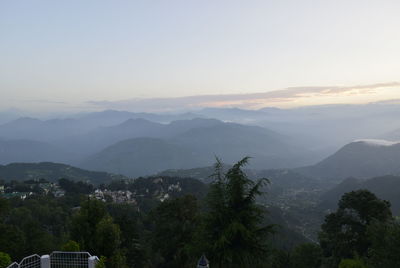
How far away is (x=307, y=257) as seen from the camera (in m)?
37.6

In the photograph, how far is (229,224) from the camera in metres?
14.9

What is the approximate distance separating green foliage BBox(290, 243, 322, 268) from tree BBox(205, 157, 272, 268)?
24637 millimetres

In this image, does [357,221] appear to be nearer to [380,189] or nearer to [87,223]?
[87,223]

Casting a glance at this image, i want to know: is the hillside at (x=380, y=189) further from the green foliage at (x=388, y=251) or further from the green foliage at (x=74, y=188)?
the green foliage at (x=388, y=251)

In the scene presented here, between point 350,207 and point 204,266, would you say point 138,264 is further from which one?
point 204,266

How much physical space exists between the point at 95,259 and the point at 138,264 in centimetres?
2152

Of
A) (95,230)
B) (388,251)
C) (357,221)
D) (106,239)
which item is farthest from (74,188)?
(388,251)

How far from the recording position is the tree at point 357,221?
87.1 feet

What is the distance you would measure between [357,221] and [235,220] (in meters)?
18.2

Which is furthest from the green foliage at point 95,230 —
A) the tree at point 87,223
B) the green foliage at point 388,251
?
the green foliage at point 388,251

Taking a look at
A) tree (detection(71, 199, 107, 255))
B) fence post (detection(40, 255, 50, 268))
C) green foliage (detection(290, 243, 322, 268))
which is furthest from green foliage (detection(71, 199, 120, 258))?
green foliage (detection(290, 243, 322, 268))

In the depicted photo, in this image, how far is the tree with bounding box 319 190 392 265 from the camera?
87.1 ft

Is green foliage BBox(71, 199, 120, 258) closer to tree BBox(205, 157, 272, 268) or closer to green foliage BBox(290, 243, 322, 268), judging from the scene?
tree BBox(205, 157, 272, 268)

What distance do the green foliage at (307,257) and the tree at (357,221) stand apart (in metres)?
9.05
